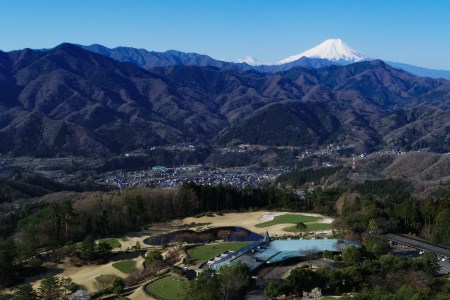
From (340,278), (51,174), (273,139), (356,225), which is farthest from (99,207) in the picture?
(273,139)

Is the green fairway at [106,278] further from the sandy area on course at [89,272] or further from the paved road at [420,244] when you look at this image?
the paved road at [420,244]

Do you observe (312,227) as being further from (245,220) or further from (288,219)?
(245,220)

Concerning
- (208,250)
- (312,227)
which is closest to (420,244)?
(312,227)

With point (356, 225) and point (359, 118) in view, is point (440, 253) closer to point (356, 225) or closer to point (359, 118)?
point (356, 225)

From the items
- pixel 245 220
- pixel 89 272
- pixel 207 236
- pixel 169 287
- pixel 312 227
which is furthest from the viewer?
pixel 245 220

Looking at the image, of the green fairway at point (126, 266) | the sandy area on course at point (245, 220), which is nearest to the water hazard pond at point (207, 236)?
the sandy area on course at point (245, 220)
